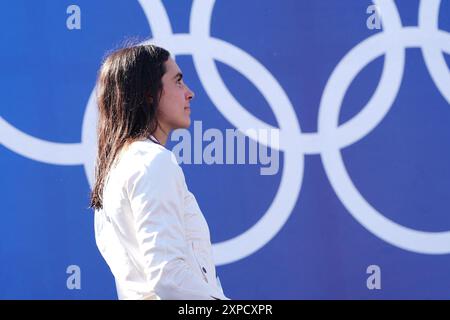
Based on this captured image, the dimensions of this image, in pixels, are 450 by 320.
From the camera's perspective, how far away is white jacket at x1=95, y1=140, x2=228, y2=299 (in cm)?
173

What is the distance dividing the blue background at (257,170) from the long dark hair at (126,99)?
134 cm

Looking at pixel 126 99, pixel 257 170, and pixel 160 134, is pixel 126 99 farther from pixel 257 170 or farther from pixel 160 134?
pixel 257 170

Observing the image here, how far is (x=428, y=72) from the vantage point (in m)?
3.38

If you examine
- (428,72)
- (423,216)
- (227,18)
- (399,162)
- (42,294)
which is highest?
(227,18)

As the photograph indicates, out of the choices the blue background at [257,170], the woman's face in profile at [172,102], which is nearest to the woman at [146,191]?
the woman's face in profile at [172,102]

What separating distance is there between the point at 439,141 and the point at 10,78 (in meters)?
1.75

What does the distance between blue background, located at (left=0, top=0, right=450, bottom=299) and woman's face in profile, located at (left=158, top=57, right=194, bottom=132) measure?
1.31m

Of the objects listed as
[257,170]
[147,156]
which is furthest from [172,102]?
[257,170]

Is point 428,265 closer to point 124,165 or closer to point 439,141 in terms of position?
point 439,141

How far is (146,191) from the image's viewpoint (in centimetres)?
176

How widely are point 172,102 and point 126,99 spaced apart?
0.38ft

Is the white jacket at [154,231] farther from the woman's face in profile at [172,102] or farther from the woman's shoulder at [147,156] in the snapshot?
the woman's face in profile at [172,102]
